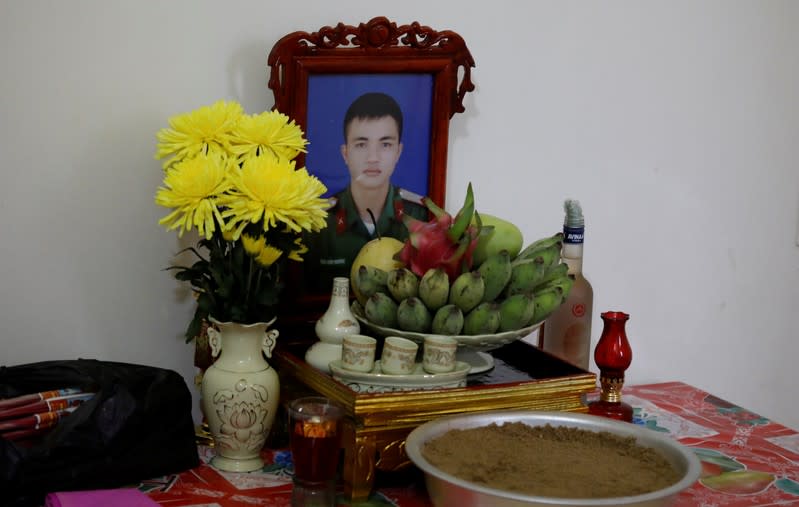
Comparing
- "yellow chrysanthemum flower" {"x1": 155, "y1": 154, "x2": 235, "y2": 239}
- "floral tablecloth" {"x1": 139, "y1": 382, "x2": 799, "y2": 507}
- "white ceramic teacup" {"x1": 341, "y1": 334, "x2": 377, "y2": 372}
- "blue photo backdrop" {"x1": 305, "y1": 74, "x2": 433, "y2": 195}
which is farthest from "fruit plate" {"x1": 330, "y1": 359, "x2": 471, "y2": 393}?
"blue photo backdrop" {"x1": 305, "y1": 74, "x2": 433, "y2": 195}

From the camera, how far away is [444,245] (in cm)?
125

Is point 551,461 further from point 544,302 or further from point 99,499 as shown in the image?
point 99,499

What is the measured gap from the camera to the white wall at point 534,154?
1283 mm

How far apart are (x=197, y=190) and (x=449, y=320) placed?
1.09 ft

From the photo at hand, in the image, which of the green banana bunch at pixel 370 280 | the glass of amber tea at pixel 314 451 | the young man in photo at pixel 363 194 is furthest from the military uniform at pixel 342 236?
the glass of amber tea at pixel 314 451

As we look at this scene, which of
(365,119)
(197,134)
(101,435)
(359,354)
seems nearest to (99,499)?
(101,435)

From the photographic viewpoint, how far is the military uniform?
1.40m

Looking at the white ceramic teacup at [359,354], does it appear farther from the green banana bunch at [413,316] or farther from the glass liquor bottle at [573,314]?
the glass liquor bottle at [573,314]

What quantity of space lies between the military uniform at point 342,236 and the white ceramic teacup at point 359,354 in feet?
0.83

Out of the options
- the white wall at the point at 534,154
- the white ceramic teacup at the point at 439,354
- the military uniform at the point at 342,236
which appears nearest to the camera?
the white ceramic teacup at the point at 439,354

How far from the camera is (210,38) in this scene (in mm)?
1350

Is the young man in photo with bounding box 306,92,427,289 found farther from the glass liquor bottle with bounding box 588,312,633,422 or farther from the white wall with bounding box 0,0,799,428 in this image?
the glass liquor bottle with bounding box 588,312,633,422

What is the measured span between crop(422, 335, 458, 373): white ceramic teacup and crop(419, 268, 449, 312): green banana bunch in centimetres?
6

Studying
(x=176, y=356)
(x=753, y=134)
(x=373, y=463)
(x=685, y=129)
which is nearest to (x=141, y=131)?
(x=176, y=356)
